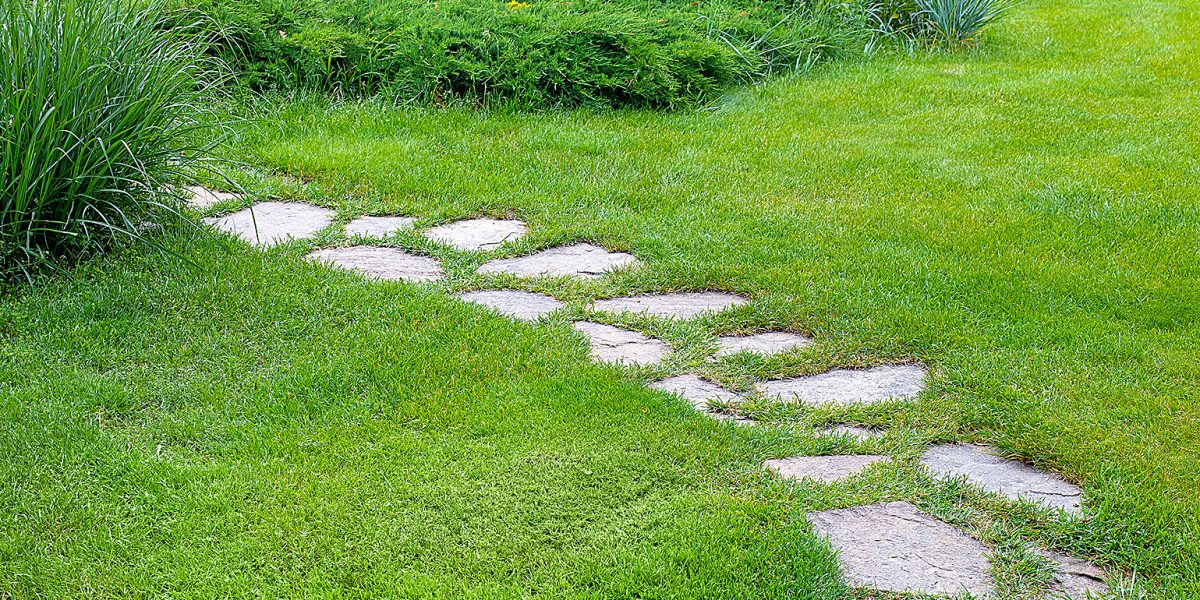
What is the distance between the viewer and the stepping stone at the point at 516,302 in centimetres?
365

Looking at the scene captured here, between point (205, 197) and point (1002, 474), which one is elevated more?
point (1002, 474)

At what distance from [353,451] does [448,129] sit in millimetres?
3104

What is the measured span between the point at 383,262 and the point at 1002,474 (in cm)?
238

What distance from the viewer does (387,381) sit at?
10.3 feet

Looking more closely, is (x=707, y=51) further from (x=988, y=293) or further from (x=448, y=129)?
(x=988, y=293)

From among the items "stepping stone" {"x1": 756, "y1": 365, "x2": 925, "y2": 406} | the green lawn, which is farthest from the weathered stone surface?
"stepping stone" {"x1": 756, "y1": 365, "x2": 925, "y2": 406}

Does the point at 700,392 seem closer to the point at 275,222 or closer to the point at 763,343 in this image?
the point at 763,343

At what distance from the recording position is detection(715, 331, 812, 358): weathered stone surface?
341 centimetres

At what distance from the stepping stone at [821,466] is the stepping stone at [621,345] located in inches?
25.1

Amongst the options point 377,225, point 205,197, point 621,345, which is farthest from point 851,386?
point 205,197

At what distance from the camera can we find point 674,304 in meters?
3.76

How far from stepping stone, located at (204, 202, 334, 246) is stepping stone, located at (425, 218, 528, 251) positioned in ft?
1.65

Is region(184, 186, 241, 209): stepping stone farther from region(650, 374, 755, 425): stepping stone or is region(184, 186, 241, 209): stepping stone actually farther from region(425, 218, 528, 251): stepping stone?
region(650, 374, 755, 425): stepping stone

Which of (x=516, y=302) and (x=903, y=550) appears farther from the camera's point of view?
(x=516, y=302)
